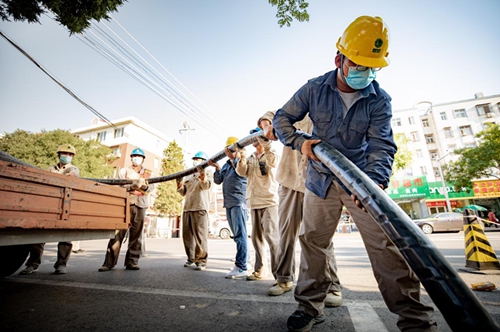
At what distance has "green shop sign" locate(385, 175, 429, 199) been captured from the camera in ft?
85.4

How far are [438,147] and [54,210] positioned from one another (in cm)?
4042

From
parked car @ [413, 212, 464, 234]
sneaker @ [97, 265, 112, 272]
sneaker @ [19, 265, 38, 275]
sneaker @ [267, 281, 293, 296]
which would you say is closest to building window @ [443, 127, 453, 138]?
parked car @ [413, 212, 464, 234]

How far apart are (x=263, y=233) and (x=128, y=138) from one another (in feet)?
105

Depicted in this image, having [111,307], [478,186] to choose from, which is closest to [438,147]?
[478,186]

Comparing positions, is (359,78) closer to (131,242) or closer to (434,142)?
(131,242)

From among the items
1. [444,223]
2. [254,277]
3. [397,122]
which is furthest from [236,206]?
[397,122]

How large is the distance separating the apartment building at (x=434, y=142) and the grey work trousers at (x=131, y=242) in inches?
1112

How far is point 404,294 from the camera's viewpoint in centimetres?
141

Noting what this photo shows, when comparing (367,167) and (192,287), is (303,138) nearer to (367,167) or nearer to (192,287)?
(367,167)

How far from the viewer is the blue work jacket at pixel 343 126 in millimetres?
1753

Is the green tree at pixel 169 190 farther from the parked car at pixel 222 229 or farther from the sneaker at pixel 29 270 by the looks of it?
the sneaker at pixel 29 270

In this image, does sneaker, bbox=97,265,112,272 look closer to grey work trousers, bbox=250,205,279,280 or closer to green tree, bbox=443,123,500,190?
grey work trousers, bbox=250,205,279,280

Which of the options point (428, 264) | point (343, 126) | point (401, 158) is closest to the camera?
point (428, 264)

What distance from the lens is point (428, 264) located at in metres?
0.89
